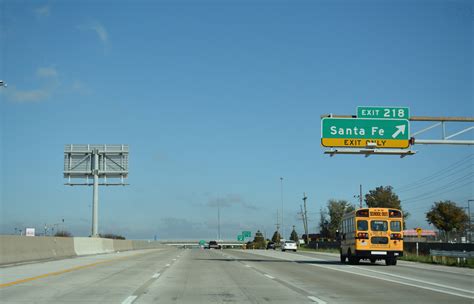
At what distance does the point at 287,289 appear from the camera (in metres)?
16.5

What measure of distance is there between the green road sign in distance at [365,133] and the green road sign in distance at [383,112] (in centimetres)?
24

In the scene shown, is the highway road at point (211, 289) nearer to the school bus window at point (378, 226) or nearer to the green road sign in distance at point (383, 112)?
the school bus window at point (378, 226)

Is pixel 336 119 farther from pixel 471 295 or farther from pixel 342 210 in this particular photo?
pixel 342 210

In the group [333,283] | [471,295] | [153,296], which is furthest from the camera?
[333,283]

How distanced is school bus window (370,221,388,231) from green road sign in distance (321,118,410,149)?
4.00 meters

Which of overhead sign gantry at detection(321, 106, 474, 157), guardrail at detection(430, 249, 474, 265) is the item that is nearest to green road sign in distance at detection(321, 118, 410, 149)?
overhead sign gantry at detection(321, 106, 474, 157)

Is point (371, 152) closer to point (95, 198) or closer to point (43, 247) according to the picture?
point (43, 247)

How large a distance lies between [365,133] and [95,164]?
33.9 meters

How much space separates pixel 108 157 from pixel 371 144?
3433 centimetres

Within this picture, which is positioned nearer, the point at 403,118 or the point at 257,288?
the point at 257,288

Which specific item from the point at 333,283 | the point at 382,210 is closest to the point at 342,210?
the point at 382,210

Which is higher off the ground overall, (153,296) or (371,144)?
(371,144)

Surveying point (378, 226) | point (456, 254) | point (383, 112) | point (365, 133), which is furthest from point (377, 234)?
point (383, 112)

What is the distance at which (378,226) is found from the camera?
30703mm
